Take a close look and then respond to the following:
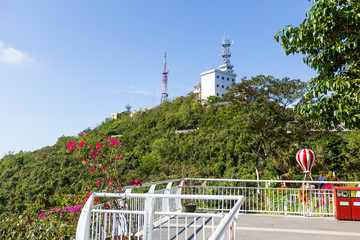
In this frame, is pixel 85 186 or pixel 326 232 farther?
pixel 326 232

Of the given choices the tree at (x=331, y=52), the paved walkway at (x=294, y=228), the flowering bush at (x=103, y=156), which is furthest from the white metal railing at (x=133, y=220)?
the tree at (x=331, y=52)

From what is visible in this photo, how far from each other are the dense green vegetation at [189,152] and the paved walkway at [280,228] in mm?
1646

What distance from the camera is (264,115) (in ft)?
52.7

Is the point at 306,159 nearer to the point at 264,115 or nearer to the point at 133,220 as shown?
the point at 264,115

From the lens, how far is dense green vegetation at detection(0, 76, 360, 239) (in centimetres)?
550

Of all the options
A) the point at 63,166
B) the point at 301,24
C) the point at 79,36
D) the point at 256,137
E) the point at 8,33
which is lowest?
the point at 63,166

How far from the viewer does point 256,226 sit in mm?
5875

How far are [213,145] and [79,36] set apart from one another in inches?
1156

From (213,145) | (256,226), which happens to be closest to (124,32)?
(256,226)

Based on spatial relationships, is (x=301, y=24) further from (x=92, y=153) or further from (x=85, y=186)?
(x=85, y=186)

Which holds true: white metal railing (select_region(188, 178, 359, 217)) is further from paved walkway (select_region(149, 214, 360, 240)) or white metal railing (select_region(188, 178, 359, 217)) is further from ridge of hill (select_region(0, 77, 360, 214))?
ridge of hill (select_region(0, 77, 360, 214))

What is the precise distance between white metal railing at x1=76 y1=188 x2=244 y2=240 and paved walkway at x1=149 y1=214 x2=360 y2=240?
0.02 metres

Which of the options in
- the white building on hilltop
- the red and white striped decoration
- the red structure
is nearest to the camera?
the red structure

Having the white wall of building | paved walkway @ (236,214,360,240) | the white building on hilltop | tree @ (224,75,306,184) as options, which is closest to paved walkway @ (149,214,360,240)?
paved walkway @ (236,214,360,240)
